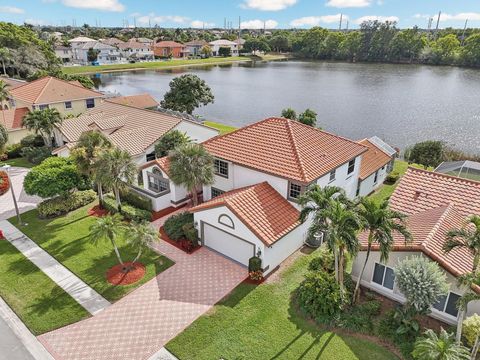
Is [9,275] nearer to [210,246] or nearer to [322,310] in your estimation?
[210,246]

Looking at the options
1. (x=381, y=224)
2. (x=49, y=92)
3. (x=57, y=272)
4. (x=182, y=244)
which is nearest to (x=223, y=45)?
(x=49, y=92)

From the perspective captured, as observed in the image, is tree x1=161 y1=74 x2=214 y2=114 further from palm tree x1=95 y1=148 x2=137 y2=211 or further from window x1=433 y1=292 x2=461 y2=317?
window x1=433 y1=292 x2=461 y2=317

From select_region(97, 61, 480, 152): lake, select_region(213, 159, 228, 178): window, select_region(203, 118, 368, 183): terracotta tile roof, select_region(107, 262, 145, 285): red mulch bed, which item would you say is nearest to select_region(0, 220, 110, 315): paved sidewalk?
select_region(107, 262, 145, 285): red mulch bed

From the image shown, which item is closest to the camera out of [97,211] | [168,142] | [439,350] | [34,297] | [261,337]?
[439,350]

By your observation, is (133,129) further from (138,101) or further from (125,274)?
(138,101)

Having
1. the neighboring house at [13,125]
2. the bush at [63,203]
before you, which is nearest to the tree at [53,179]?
the bush at [63,203]

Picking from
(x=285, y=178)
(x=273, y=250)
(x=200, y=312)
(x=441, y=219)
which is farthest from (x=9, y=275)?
(x=441, y=219)
